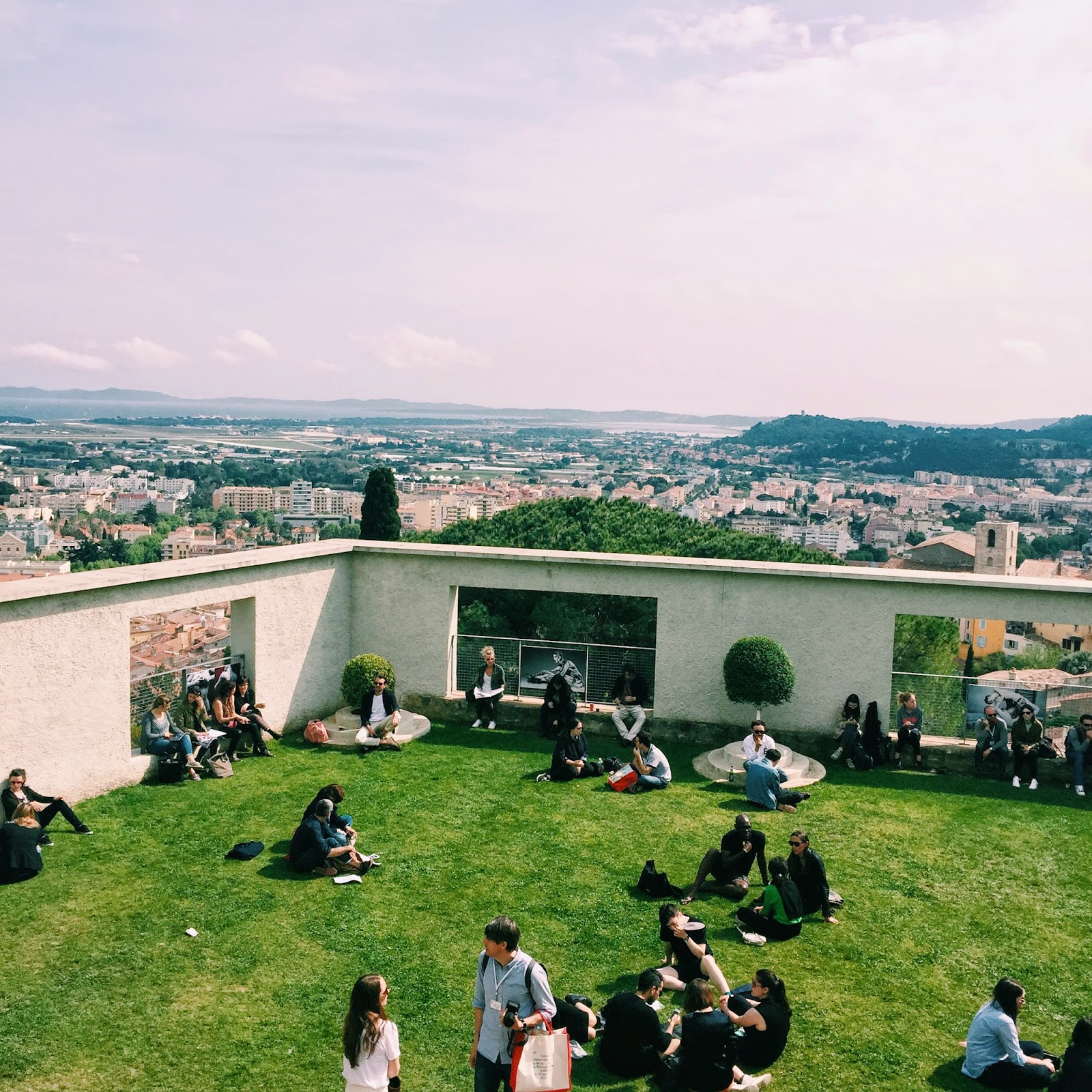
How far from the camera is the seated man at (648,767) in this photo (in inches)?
523

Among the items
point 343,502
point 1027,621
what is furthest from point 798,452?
point 1027,621

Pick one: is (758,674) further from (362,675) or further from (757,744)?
(362,675)

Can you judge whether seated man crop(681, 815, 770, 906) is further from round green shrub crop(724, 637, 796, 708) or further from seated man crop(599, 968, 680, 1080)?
round green shrub crop(724, 637, 796, 708)

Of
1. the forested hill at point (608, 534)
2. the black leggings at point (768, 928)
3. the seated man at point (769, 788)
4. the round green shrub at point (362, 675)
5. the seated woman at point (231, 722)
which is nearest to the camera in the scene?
the black leggings at point (768, 928)

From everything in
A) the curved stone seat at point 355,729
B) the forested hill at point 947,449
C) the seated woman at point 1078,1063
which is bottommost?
the curved stone seat at point 355,729

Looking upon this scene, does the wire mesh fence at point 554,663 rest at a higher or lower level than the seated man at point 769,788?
higher

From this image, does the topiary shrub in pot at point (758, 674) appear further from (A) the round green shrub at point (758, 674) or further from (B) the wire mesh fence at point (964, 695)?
(B) the wire mesh fence at point (964, 695)

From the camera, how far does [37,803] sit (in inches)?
443

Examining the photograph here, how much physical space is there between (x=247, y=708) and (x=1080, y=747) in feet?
39.5

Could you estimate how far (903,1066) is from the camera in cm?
723

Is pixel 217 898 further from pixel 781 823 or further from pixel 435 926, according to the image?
pixel 781 823

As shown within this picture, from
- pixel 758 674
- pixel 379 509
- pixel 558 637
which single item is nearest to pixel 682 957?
pixel 758 674

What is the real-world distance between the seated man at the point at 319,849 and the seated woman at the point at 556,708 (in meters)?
5.73

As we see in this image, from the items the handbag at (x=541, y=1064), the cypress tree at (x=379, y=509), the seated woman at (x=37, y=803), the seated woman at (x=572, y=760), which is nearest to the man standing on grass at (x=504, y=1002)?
the handbag at (x=541, y=1064)
